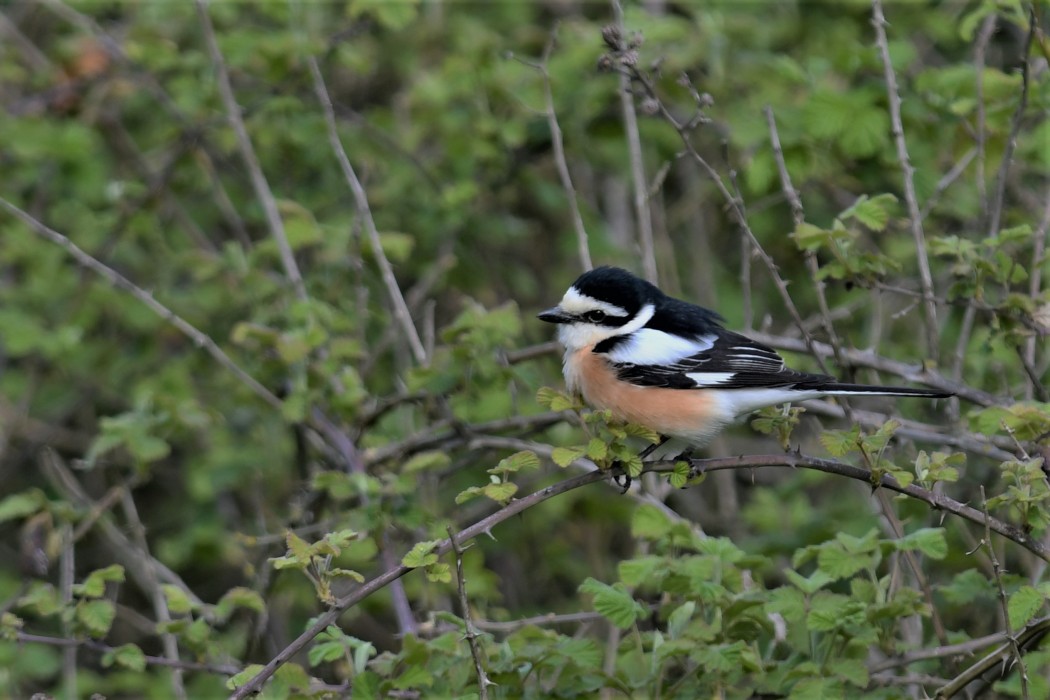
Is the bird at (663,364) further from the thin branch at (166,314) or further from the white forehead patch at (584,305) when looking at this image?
the thin branch at (166,314)

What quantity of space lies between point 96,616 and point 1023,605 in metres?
2.44

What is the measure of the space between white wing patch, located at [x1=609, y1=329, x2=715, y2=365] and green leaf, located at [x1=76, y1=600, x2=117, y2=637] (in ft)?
5.51

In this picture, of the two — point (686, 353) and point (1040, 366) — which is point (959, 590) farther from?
point (1040, 366)

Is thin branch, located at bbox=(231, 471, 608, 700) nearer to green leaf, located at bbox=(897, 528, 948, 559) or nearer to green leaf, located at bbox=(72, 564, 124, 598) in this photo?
green leaf, located at bbox=(72, 564, 124, 598)

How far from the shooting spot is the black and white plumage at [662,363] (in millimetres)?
3873

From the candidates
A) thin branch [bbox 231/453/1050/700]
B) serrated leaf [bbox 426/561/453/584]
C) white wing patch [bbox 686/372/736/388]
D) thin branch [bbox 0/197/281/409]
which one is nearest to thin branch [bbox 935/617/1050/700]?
thin branch [bbox 231/453/1050/700]

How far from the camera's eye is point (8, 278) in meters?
6.47

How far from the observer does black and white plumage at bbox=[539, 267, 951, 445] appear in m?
3.87

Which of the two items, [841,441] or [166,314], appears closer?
[841,441]

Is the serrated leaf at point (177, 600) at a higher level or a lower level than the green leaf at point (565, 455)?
lower

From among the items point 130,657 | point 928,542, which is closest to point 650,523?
point 928,542

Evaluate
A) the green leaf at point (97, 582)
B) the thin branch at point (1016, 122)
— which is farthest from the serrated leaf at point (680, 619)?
the thin branch at point (1016, 122)

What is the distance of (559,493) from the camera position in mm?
3049

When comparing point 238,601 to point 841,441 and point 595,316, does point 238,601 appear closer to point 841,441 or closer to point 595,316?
point 595,316
